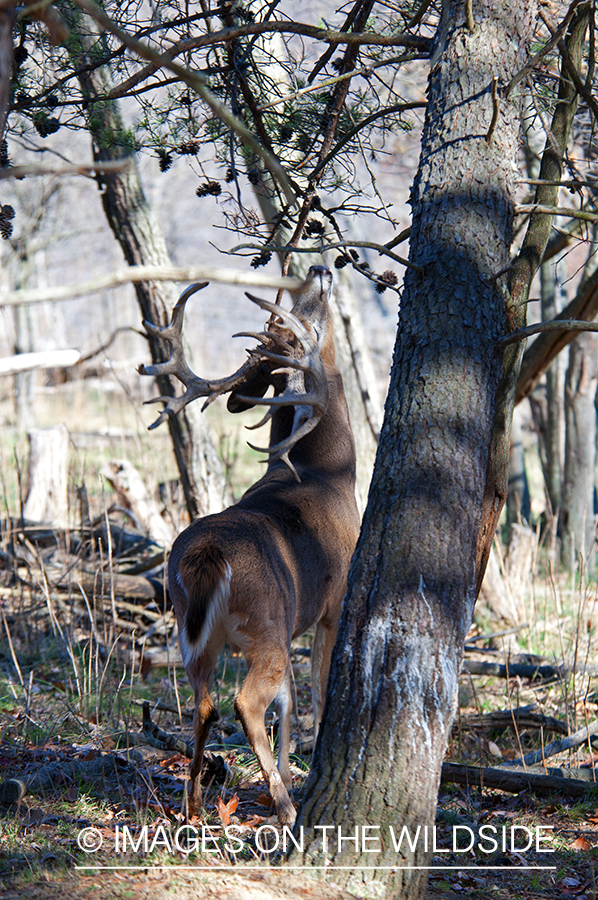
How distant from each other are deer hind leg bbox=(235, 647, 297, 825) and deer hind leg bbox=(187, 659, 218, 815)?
134mm

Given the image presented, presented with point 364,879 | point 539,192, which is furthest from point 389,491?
point 539,192

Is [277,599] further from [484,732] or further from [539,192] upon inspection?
[539,192]

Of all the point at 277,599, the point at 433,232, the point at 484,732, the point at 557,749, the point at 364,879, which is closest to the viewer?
the point at 364,879

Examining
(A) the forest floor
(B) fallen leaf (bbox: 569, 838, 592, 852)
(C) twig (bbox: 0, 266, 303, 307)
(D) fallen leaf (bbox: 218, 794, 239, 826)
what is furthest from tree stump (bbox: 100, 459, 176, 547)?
(C) twig (bbox: 0, 266, 303, 307)

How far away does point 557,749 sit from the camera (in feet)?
13.8

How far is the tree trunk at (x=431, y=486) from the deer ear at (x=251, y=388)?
1729 millimetres

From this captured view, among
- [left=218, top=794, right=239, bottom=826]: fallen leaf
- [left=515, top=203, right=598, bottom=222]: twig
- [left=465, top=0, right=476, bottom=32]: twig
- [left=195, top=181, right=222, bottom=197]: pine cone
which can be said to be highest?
[left=465, top=0, right=476, bottom=32]: twig

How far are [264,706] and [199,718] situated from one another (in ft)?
0.99

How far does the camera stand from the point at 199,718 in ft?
11.3

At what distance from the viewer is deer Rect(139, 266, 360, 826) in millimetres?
3432

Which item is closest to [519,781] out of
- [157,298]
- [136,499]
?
[157,298]

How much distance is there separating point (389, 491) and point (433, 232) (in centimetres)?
102

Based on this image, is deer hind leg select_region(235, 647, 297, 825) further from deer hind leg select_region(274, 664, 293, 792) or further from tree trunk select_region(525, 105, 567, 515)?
tree trunk select_region(525, 105, 567, 515)

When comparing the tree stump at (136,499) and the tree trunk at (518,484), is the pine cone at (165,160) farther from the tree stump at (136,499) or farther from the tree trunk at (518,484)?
the tree trunk at (518,484)
